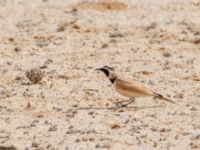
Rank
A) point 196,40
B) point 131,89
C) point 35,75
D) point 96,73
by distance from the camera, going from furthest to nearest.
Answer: point 196,40
point 96,73
point 35,75
point 131,89

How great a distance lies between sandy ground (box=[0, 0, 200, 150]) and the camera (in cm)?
1127

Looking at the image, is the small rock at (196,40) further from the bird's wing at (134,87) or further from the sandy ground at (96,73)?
the bird's wing at (134,87)

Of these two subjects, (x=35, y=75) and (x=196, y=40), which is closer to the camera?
(x=35, y=75)

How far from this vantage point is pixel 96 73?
1529 centimetres

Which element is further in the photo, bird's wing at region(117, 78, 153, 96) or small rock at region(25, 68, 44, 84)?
small rock at region(25, 68, 44, 84)

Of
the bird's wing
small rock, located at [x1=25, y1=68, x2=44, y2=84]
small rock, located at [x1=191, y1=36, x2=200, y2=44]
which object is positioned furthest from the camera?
small rock, located at [x1=191, y1=36, x2=200, y2=44]

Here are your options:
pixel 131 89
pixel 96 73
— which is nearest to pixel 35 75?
pixel 96 73

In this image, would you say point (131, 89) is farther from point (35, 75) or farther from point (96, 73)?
point (96, 73)

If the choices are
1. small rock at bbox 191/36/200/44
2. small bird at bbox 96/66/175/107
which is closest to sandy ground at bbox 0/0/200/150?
small rock at bbox 191/36/200/44

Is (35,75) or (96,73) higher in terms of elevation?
(35,75)

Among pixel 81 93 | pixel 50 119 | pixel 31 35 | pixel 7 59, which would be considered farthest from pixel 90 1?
pixel 50 119

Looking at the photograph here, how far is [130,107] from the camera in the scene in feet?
42.2

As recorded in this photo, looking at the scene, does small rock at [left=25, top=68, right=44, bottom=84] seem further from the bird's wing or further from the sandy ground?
the bird's wing

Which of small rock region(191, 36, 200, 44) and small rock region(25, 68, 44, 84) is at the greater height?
small rock region(191, 36, 200, 44)
